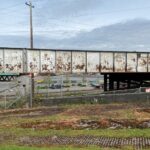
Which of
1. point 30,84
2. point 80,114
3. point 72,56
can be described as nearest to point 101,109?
point 80,114

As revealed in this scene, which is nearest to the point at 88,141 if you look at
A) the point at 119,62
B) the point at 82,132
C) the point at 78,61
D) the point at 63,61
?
the point at 82,132

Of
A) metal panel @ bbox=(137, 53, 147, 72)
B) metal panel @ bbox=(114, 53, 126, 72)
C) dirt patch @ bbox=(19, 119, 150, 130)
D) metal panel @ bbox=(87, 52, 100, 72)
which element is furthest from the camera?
metal panel @ bbox=(137, 53, 147, 72)

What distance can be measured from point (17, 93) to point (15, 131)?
65.7 feet

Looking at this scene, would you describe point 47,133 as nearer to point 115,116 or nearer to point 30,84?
point 115,116

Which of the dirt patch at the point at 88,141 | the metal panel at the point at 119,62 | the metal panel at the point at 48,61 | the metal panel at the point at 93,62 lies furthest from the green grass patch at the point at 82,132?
the metal panel at the point at 119,62

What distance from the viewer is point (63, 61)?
47062 mm

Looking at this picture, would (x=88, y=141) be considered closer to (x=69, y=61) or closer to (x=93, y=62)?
(x=69, y=61)

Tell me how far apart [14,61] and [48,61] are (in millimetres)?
3702

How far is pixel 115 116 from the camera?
2644 centimetres

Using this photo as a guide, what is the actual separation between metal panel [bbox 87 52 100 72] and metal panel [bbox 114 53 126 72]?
2203 mm

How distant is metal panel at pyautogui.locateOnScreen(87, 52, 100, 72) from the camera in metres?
48.5

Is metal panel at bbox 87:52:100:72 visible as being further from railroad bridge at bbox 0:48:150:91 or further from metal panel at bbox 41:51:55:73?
metal panel at bbox 41:51:55:73

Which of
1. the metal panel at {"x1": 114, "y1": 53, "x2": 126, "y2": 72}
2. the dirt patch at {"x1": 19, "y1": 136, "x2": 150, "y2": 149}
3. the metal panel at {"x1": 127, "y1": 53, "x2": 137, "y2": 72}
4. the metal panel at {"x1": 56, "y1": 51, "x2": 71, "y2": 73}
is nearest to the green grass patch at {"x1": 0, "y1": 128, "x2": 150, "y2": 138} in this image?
the dirt patch at {"x1": 19, "y1": 136, "x2": 150, "y2": 149}

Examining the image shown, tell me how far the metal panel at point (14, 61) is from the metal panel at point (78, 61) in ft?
19.7
